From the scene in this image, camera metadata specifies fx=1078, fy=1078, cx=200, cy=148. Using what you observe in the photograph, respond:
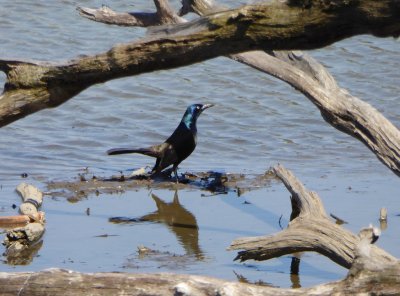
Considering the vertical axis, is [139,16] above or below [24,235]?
above

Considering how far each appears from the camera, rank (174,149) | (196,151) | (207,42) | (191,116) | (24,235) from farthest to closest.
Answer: (196,151)
(191,116)
(174,149)
(24,235)
(207,42)

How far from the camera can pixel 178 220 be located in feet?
24.6

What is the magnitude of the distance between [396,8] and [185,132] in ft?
20.6

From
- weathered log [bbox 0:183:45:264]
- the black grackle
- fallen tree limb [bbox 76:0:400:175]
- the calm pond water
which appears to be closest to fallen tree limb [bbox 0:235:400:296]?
the calm pond water

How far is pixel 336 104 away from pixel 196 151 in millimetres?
4670

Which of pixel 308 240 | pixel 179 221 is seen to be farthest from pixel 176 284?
pixel 179 221

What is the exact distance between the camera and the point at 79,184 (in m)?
8.38

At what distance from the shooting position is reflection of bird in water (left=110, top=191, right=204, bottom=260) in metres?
6.83

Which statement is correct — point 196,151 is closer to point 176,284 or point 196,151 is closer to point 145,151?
point 145,151

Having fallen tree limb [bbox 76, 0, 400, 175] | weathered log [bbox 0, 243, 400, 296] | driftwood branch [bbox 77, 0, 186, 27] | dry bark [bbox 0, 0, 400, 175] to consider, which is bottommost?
weathered log [bbox 0, 243, 400, 296]

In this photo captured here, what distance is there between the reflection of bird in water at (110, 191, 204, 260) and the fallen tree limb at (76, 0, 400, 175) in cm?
123

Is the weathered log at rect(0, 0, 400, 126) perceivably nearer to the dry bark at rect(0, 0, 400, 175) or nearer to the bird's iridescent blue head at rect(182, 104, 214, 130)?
the dry bark at rect(0, 0, 400, 175)

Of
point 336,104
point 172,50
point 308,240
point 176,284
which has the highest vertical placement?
point 172,50

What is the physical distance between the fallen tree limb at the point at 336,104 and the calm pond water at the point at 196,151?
1.01 metres
